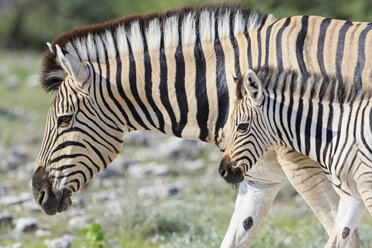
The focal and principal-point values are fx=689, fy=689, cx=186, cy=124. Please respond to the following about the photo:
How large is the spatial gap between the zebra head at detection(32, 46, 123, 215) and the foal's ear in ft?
4.30

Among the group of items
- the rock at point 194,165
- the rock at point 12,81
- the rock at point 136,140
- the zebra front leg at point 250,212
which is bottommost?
the rock at point 12,81

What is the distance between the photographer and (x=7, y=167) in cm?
1107

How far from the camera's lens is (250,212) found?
5.54m

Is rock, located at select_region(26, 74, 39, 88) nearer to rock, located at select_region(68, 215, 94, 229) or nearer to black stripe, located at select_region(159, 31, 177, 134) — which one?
rock, located at select_region(68, 215, 94, 229)

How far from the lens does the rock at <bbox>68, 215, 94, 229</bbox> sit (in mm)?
8328

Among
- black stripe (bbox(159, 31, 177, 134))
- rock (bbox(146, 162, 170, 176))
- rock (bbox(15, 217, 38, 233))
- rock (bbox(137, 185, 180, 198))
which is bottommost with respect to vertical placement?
rock (bbox(146, 162, 170, 176))

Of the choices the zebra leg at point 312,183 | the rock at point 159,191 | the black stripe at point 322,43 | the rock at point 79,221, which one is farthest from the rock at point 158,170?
the black stripe at point 322,43

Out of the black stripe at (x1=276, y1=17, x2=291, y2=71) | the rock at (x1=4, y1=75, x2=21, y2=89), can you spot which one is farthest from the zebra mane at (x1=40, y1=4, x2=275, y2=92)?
the rock at (x1=4, y1=75, x2=21, y2=89)

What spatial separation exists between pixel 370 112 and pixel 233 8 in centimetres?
161

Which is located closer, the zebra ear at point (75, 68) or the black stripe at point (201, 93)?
the zebra ear at point (75, 68)

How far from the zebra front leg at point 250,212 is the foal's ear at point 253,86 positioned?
104 centimetres

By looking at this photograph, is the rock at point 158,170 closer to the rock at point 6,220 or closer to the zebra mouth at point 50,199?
the rock at point 6,220

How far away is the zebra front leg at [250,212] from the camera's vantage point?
18.1ft

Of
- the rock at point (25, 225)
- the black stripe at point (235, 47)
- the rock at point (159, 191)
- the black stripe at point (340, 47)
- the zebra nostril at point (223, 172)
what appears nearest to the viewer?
the zebra nostril at point (223, 172)
